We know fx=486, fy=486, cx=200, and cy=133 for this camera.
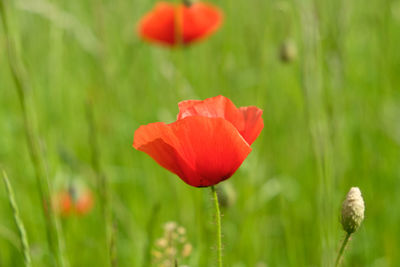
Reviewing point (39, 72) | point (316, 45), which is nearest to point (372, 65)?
point (316, 45)

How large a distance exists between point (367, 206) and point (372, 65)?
3.61 feet

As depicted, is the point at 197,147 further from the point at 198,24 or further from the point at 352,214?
the point at 198,24

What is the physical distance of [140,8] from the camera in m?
2.89

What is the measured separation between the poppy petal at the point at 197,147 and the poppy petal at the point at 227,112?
0.06 metres

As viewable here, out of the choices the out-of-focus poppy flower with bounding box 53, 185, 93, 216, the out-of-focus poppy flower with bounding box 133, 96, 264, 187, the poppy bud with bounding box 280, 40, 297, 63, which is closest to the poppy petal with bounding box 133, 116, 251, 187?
the out-of-focus poppy flower with bounding box 133, 96, 264, 187

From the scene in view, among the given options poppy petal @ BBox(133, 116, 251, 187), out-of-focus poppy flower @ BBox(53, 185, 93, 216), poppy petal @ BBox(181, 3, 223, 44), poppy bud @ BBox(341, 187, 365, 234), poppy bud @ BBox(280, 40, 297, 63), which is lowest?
out-of-focus poppy flower @ BBox(53, 185, 93, 216)

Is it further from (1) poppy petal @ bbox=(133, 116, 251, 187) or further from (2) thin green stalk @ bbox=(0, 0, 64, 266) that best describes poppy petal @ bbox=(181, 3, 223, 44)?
(1) poppy petal @ bbox=(133, 116, 251, 187)

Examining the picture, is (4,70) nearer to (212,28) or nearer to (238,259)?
(212,28)

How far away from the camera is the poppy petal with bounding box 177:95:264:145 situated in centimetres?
72

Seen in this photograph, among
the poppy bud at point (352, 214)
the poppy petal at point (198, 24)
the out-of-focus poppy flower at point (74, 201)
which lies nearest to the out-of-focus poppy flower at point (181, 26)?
the poppy petal at point (198, 24)

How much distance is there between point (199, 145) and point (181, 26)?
1.26m

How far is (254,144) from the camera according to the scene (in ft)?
6.73

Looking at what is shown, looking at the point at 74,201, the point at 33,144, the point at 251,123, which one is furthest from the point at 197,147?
the point at 74,201

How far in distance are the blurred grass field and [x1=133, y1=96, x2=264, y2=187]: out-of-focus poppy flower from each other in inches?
7.2
